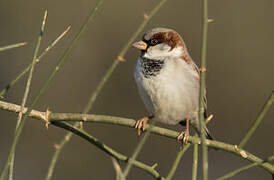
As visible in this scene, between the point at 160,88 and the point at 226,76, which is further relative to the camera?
the point at 226,76

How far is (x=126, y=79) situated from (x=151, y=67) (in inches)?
168

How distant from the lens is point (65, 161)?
25.8 ft

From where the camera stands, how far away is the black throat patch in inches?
135

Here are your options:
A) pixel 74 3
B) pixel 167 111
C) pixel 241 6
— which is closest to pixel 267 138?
pixel 241 6

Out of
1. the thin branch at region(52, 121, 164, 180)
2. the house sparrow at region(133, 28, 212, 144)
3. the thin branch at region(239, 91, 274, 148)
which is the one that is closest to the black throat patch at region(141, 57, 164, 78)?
the house sparrow at region(133, 28, 212, 144)

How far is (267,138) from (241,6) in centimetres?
181

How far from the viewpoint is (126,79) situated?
7.73 meters

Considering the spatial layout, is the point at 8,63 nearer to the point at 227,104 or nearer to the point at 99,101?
the point at 99,101

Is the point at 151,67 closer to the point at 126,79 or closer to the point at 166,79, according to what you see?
→ the point at 166,79

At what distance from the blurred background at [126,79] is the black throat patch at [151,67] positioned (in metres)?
3.72

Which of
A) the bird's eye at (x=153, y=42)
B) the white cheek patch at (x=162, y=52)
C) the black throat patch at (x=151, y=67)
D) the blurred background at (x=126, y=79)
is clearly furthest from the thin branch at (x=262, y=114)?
the blurred background at (x=126, y=79)

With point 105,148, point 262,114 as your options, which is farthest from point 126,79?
point 262,114

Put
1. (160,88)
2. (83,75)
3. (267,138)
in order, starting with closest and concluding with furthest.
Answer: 1. (160,88)
2. (267,138)
3. (83,75)

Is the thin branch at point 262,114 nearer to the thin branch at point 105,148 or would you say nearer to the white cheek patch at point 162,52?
the thin branch at point 105,148
